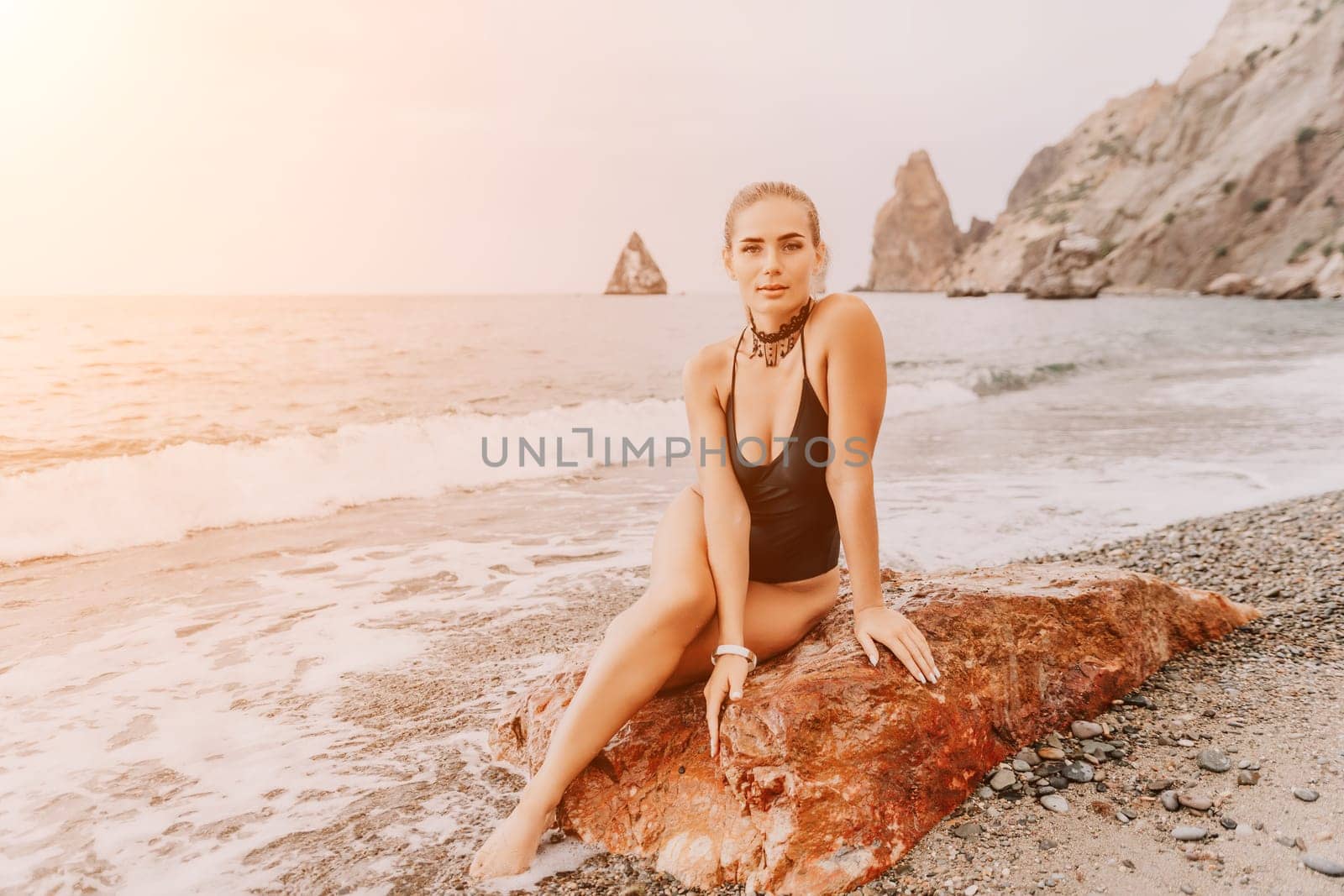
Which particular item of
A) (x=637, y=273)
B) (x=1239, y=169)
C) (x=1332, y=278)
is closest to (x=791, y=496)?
(x=1332, y=278)

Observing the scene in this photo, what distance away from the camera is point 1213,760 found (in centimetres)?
264

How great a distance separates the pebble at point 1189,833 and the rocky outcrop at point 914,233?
13613cm

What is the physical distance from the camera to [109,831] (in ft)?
9.48

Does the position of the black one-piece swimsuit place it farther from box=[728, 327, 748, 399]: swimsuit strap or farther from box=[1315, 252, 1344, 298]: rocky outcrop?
box=[1315, 252, 1344, 298]: rocky outcrop

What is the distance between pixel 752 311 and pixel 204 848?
8.82 feet

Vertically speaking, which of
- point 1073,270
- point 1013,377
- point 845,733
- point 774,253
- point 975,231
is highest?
point 975,231

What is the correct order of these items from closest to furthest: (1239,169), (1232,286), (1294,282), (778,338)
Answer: (778,338), (1294,282), (1232,286), (1239,169)

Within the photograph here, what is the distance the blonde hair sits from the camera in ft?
8.87

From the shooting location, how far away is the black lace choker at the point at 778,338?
9.34ft

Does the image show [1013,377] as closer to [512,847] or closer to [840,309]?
[840,309]

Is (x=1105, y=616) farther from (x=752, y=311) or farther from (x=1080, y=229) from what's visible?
(x=1080, y=229)

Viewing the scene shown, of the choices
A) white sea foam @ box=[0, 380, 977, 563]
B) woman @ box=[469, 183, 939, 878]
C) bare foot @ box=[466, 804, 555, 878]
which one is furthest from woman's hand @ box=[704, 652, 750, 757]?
white sea foam @ box=[0, 380, 977, 563]

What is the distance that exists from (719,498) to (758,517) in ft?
0.72

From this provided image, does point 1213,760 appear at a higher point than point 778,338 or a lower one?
lower
